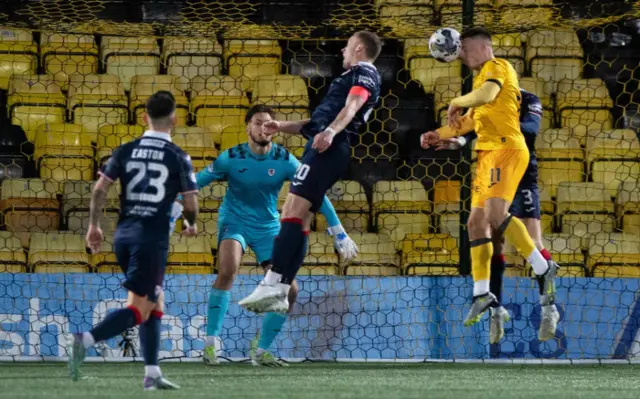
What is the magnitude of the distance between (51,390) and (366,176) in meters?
7.02

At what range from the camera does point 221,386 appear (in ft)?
21.9

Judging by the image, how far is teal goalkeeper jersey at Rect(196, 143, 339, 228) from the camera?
906cm

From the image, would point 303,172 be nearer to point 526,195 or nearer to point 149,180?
point 149,180

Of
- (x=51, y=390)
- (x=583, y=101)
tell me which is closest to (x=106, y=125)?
(x=583, y=101)

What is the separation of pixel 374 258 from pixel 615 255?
227 centimetres

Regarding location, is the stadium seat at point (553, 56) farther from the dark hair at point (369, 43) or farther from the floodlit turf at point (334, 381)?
the dark hair at point (369, 43)

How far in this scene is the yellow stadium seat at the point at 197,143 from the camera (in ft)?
37.7

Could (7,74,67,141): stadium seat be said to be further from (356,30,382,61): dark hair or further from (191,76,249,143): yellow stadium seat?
(356,30,382,61): dark hair

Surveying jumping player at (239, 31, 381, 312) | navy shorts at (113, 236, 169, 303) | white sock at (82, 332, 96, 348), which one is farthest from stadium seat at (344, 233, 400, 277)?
white sock at (82, 332, 96, 348)

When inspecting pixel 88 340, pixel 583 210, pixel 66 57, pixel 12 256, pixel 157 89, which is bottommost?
pixel 88 340

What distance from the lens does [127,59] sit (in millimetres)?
13047

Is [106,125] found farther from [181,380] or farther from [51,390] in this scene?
[51,390]

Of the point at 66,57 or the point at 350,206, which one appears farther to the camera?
the point at 66,57

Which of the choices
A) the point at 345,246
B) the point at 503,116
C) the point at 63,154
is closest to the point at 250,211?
the point at 345,246
